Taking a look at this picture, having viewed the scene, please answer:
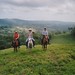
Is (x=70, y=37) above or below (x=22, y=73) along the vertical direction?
below

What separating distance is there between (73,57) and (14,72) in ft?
31.5

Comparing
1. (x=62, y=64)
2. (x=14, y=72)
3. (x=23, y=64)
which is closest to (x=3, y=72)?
(x=14, y=72)

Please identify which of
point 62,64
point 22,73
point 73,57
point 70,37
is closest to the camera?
point 22,73

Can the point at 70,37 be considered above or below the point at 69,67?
below

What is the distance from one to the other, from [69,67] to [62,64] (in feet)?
3.57

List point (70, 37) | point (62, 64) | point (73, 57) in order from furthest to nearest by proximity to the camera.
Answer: point (70, 37) < point (73, 57) < point (62, 64)

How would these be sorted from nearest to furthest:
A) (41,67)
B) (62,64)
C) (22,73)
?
1. (22,73)
2. (41,67)
3. (62,64)

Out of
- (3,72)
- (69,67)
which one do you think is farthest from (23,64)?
(69,67)

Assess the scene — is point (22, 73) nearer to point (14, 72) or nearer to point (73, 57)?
point (14, 72)

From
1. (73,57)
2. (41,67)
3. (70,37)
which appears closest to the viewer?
(41,67)

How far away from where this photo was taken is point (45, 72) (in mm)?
20469

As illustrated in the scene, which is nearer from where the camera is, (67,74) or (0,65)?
(67,74)

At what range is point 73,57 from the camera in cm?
2747

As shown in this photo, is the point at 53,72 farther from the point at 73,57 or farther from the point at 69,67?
the point at 73,57
